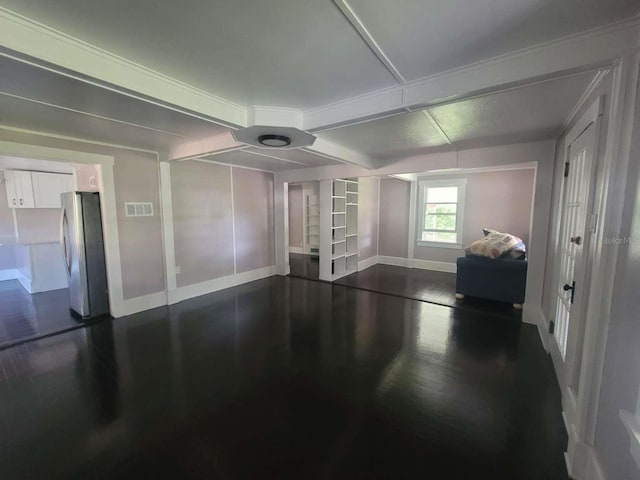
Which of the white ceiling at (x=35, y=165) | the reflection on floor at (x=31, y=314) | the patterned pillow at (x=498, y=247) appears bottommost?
the reflection on floor at (x=31, y=314)

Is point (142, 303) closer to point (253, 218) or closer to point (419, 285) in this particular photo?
point (253, 218)

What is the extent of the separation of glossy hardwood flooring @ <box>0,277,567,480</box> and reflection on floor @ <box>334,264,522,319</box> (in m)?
0.62

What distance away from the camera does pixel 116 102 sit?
2082 millimetres

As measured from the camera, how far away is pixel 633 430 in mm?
1097

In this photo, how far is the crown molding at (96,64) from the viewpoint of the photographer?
4.51 ft

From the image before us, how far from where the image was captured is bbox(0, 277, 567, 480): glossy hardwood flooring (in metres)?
1.61

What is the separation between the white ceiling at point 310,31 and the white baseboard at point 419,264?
527 centimetres

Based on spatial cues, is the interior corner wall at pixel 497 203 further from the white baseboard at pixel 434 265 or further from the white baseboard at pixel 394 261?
the white baseboard at pixel 394 261

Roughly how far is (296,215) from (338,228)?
306 cm

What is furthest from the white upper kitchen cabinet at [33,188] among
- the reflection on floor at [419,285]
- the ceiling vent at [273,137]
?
the reflection on floor at [419,285]

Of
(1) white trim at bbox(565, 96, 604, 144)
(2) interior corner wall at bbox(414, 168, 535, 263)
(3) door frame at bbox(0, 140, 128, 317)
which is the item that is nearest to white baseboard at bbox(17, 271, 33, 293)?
(3) door frame at bbox(0, 140, 128, 317)

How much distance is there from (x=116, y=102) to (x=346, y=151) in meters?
2.63

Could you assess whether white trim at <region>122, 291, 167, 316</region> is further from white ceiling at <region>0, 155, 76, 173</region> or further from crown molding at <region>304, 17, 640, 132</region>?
crown molding at <region>304, 17, 640, 132</region>

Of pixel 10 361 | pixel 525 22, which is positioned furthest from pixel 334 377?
pixel 10 361
